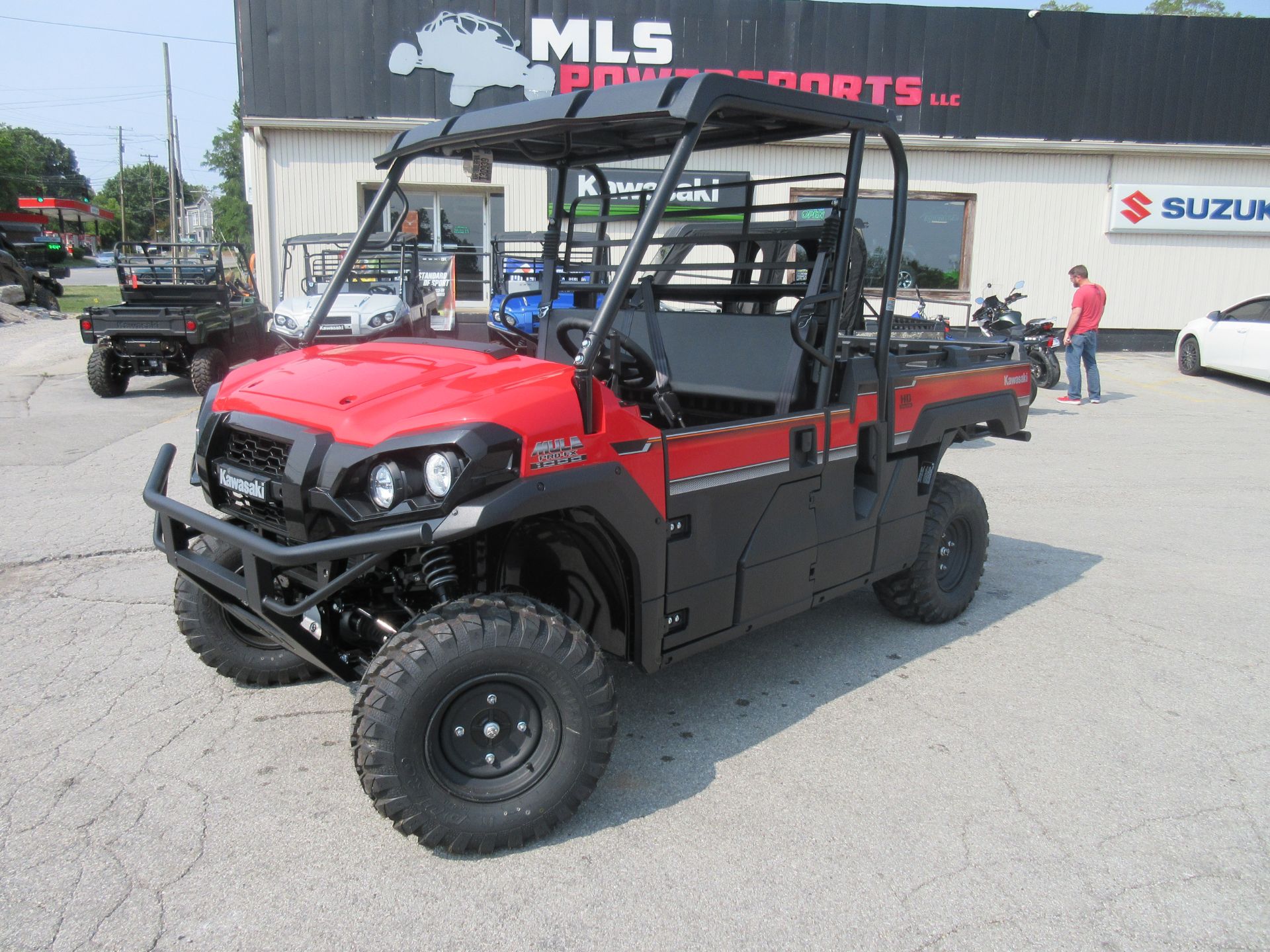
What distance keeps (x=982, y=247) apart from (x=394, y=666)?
653 inches

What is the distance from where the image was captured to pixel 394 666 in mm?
2658

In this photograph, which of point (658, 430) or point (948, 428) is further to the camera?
point (948, 428)

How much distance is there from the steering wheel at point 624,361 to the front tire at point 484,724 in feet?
3.01

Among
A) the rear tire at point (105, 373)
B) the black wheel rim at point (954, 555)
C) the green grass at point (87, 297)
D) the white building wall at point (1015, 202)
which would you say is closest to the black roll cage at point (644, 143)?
the black wheel rim at point (954, 555)

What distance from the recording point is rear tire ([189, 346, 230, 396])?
38.3 ft

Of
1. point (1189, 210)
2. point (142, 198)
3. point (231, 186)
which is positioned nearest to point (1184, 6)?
point (1189, 210)

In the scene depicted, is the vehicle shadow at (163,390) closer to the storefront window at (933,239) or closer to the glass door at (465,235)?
the glass door at (465,235)

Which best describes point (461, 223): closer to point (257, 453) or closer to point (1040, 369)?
point (1040, 369)

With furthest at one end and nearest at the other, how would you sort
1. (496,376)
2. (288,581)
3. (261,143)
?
(261,143) < (288,581) < (496,376)

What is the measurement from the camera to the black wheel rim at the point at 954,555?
4.81m

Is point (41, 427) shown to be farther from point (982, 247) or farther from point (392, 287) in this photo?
point (982, 247)

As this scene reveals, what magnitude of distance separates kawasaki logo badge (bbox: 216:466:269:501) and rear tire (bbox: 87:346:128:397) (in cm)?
998

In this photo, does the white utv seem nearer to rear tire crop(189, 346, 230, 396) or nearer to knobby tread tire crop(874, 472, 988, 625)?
rear tire crop(189, 346, 230, 396)

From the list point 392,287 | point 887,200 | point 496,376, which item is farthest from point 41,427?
point 887,200
